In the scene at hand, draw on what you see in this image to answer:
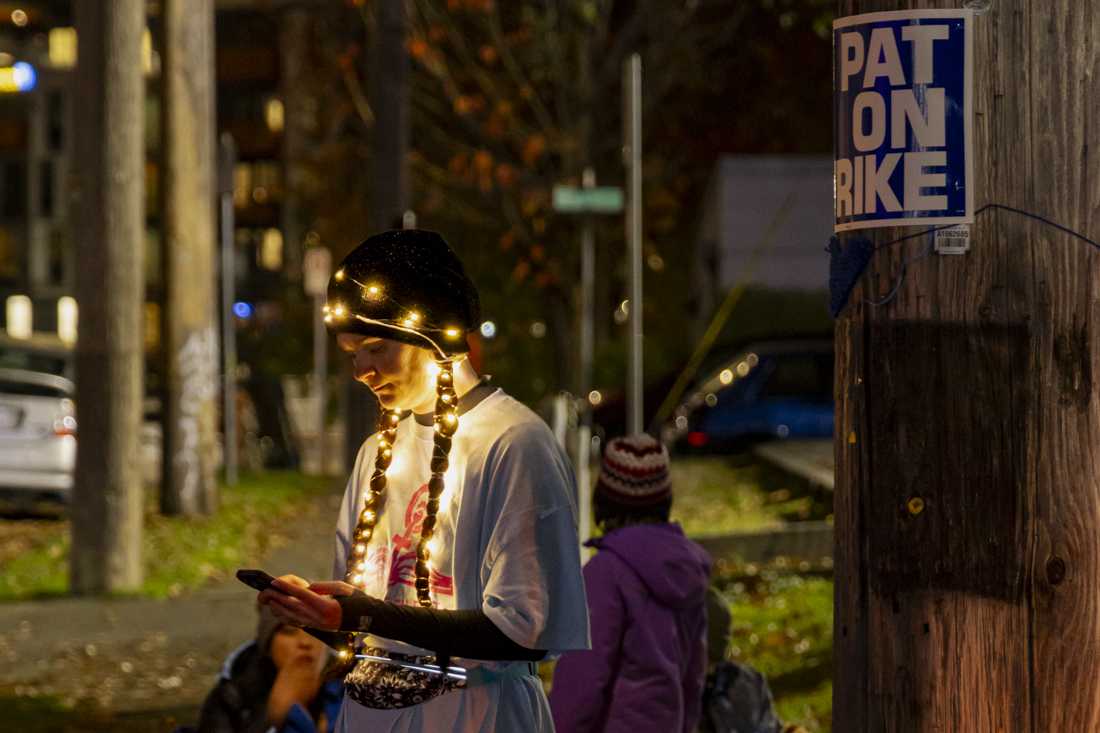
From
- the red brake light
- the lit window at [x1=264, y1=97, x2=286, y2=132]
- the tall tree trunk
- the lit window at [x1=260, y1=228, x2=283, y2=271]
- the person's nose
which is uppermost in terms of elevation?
the lit window at [x1=264, y1=97, x2=286, y2=132]

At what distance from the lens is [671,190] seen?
38.1 m

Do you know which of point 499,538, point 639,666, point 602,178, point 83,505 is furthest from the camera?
point 602,178

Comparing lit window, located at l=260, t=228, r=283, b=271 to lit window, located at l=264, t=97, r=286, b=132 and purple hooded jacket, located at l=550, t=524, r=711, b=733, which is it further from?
purple hooded jacket, located at l=550, t=524, r=711, b=733

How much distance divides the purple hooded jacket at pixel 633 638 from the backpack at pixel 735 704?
1.83ft

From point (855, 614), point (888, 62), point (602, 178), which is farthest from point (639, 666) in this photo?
point (602, 178)

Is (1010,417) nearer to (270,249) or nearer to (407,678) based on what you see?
(407,678)

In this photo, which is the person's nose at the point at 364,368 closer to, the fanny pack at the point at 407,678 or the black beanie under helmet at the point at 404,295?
the black beanie under helmet at the point at 404,295

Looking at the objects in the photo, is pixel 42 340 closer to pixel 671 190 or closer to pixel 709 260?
pixel 709 260

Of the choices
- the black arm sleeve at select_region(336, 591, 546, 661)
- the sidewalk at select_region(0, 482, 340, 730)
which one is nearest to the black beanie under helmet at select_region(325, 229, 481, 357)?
the black arm sleeve at select_region(336, 591, 546, 661)

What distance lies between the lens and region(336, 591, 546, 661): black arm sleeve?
3.70 meters

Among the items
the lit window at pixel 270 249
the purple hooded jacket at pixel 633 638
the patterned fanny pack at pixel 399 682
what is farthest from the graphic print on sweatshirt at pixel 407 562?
the lit window at pixel 270 249

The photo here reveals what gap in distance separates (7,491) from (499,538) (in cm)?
1419

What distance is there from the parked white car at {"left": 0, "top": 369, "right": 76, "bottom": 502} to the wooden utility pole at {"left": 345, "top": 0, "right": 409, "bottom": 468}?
4358 millimetres

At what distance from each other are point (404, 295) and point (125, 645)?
8.15 m
